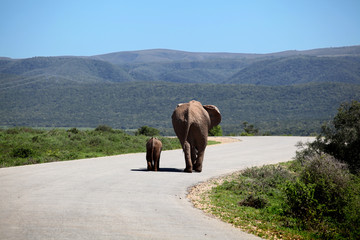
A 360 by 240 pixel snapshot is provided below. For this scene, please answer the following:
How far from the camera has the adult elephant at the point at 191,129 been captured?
16.1 m

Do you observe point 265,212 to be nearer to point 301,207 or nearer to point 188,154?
point 301,207

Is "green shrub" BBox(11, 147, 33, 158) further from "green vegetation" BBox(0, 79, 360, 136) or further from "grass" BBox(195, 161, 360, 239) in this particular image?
"green vegetation" BBox(0, 79, 360, 136)

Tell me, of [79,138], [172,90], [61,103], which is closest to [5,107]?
[61,103]

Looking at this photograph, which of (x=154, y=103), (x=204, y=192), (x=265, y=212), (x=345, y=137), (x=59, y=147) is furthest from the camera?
(x=154, y=103)

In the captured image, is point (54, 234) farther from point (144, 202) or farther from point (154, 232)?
point (144, 202)

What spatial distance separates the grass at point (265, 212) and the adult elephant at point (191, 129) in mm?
1515

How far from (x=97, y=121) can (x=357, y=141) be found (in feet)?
287

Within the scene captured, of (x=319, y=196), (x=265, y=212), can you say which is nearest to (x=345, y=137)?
(x=319, y=196)

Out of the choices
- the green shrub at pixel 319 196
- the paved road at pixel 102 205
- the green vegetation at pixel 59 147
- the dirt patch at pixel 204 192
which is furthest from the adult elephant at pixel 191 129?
the green vegetation at pixel 59 147

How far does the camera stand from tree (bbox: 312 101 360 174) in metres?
18.7

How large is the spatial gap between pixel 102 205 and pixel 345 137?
11.9 m

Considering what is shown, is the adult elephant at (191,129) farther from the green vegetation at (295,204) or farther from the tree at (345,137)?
the tree at (345,137)

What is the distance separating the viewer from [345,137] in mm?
18906

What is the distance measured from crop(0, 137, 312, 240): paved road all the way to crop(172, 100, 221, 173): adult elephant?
0.64 m
